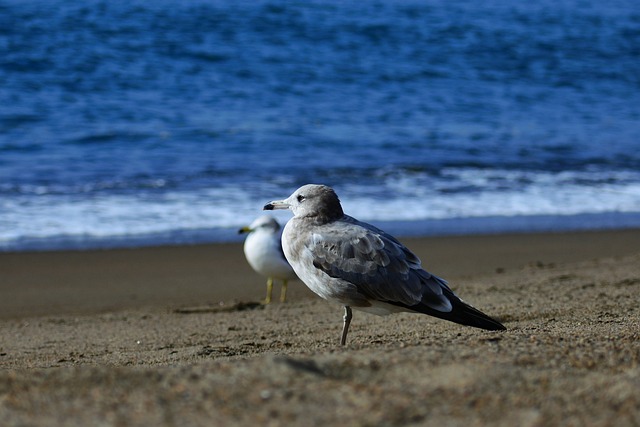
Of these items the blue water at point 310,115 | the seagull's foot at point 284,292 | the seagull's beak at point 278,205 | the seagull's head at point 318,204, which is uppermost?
the seagull's head at point 318,204

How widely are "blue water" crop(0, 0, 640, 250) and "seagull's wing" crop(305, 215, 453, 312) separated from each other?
4.10 m

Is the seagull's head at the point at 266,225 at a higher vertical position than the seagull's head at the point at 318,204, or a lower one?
lower

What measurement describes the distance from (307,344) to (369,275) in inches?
28.1

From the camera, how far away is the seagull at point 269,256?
23.4 ft

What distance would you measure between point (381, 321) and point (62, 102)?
11.1m

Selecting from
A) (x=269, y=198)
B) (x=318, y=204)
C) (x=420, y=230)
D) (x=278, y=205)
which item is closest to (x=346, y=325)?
(x=318, y=204)

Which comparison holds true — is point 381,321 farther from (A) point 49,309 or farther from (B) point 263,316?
(A) point 49,309

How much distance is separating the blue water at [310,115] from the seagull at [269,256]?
1.50m

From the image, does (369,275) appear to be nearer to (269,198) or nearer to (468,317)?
(468,317)

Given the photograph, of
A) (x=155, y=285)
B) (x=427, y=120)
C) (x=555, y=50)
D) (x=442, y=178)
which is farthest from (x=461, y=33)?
(x=155, y=285)

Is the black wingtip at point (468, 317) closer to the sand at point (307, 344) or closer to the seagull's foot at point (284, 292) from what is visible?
the sand at point (307, 344)

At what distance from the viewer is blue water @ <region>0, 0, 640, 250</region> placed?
10094 mm

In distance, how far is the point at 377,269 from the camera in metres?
4.91

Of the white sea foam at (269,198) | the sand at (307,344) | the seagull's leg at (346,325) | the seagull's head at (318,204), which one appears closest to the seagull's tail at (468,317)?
the sand at (307,344)
